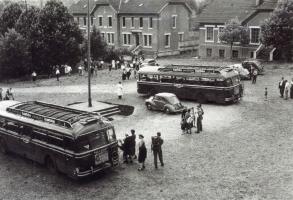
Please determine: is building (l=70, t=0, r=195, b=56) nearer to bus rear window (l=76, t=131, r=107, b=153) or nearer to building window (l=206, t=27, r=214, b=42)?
building window (l=206, t=27, r=214, b=42)

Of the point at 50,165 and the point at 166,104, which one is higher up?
the point at 166,104

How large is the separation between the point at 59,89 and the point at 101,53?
18.5 metres

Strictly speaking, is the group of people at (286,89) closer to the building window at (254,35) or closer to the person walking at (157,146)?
the person walking at (157,146)

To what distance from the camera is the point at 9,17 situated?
2227 inches

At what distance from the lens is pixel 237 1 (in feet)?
187

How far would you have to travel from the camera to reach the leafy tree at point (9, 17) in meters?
56.1

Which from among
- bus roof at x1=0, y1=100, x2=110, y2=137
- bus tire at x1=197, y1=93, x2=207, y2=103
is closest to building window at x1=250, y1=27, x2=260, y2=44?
bus tire at x1=197, y1=93, x2=207, y2=103

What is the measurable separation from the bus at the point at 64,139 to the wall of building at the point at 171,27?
142 feet

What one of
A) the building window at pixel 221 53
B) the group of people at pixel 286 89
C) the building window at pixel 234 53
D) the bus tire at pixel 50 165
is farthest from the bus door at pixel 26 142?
the building window at pixel 221 53

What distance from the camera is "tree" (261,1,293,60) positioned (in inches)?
1796

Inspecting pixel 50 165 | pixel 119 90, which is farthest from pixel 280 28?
pixel 50 165

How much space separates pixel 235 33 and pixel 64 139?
37.6m

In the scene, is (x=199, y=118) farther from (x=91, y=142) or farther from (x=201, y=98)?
(x=91, y=142)

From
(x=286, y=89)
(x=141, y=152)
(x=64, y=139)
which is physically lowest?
(x=141, y=152)
